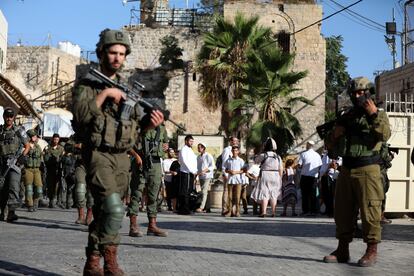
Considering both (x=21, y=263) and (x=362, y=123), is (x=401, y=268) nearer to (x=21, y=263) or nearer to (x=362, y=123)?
(x=362, y=123)

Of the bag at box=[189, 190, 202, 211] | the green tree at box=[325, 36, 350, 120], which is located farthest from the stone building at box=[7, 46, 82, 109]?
the bag at box=[189, 190, 202, 211]

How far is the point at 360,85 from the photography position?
7.12m

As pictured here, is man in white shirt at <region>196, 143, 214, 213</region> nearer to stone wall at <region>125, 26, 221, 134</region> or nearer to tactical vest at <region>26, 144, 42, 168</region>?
tactical vest at <region>26, 144, 42, 168</region>

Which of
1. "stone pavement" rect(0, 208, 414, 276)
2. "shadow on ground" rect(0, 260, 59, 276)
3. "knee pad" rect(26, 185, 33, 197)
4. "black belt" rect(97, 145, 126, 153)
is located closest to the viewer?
"black belt" rect(97, 145, 126, 153)

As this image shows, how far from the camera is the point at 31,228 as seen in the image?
1093cm

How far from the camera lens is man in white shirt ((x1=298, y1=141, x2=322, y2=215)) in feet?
55.7

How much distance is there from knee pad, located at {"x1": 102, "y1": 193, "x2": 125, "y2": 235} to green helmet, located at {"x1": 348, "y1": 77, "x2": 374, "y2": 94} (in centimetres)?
304

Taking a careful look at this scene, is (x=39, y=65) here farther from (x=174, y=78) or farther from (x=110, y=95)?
(x=110, y=95)

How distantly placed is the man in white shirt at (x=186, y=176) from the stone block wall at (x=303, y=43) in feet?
95.2

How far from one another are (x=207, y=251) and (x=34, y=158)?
895cm

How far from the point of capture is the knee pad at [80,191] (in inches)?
443

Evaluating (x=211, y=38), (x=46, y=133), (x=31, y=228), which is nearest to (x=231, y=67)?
(x=211, y=38)

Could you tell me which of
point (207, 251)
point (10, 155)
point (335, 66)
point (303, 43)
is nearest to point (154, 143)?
point (207, 251)

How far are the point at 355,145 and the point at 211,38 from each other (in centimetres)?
2335
